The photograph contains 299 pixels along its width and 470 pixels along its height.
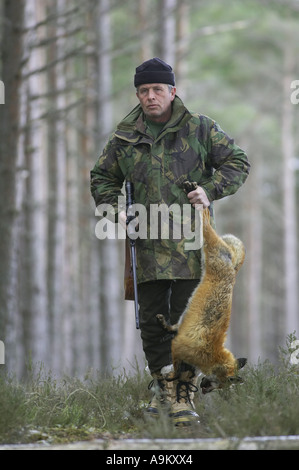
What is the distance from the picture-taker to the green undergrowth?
4.96 meters

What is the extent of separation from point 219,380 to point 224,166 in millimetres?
1620

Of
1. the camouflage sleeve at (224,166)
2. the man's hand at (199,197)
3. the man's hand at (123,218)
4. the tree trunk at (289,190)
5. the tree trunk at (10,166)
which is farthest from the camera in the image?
the tree trunk at (289,190)

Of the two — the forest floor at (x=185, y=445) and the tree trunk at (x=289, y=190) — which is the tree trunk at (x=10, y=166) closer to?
the forest floor at (x=185, y=445)

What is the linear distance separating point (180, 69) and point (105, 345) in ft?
26.1

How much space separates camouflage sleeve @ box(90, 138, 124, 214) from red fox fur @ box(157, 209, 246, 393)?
0.79 meters

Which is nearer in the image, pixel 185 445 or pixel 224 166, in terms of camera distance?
pixel 185 445

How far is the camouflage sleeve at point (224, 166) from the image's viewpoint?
5.70 metres

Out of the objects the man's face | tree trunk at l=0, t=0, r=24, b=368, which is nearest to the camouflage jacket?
the man's face

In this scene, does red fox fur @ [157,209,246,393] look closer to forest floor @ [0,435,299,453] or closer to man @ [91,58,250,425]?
Answer: man @ [91,58,250,425]

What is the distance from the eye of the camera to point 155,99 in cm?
571

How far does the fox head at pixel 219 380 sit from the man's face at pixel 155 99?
197 centimetres

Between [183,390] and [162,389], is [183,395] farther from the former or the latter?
[162,389]

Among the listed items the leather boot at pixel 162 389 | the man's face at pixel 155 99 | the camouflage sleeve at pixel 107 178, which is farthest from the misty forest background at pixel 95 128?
the man's face at pixel 155 99
